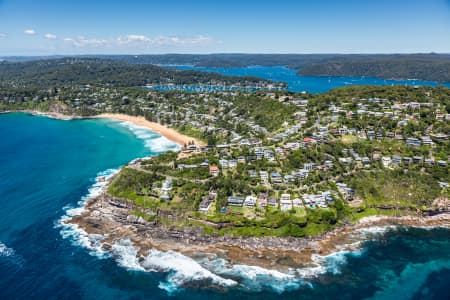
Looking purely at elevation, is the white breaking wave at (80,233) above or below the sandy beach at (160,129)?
below

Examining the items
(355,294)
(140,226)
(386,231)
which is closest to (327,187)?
(386,231)

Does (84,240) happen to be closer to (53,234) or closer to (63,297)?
(53,234)

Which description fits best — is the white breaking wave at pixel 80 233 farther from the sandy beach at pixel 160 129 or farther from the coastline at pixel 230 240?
the sandy beach at pixel 160 129

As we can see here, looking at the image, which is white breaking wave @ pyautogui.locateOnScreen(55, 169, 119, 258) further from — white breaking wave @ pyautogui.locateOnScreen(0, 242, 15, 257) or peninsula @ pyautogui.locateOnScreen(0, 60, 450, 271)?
white breaking wave @ pyautogui.locateOnScreen(0, 242, 15, 257)

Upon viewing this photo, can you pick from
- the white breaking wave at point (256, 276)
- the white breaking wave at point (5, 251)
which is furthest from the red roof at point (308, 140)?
the white breaking wave at point (5, 251)

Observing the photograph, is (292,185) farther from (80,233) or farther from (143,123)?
(143,123)

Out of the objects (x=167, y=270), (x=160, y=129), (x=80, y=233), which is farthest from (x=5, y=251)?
(x=160, y=129)
